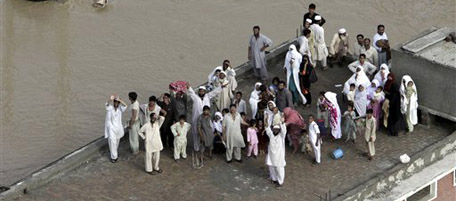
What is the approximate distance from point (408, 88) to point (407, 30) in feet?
33.0

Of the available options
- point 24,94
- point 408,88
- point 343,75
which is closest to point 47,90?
point 24,94

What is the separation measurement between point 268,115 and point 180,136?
1307 millimetres

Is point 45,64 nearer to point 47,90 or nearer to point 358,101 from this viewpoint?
point 47,90

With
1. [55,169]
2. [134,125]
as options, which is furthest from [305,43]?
[55,169]

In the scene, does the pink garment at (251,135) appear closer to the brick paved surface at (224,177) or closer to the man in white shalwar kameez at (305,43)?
the brick paved surface at (224,177)

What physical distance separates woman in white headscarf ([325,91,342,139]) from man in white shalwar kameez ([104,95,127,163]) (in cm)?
302

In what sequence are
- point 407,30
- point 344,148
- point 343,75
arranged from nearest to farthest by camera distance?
point 344,148 < point 343,75 < point 407,30

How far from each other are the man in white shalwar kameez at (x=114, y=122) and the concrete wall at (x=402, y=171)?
3.36 meters

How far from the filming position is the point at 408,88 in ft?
62.3

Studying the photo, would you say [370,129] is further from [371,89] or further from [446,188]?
[446,188]

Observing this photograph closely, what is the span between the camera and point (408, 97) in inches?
750

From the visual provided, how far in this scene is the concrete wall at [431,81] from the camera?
19094 mm

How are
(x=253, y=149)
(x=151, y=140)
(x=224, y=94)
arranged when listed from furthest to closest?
(x=224, y=94) → (x=253, y=149) → (x=151, y=140)

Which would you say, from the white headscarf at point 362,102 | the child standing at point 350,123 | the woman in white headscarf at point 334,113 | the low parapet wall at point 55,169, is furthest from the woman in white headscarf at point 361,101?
the low parapet wall at point 55,169
